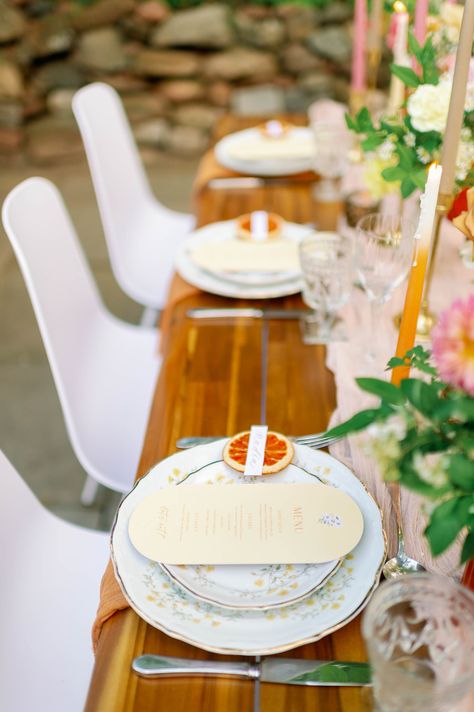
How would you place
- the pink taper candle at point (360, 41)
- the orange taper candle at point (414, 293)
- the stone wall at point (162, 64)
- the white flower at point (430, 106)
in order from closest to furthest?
the orange taper candle at point (414, 293) < the white flower at point (430, 106) < the pink taper candle at point (360, 41) < the stone wall at point (162, 64)

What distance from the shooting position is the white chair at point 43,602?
105 cm

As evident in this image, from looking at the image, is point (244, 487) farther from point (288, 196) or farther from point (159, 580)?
point (288, 196)

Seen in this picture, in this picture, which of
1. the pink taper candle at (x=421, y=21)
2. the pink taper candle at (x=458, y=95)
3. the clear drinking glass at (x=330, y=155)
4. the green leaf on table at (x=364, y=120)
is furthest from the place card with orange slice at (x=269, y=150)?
the pink taper candle at (x=458, y=95)

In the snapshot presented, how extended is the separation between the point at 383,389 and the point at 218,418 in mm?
486

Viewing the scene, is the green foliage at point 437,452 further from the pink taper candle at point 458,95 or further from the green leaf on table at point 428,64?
the green leaf on table at point 428,64

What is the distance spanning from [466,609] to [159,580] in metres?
0.33

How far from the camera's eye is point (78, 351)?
159 cm

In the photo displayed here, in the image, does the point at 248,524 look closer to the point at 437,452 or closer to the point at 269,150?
the point at 437,452

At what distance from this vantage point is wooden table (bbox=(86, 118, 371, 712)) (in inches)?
28.9

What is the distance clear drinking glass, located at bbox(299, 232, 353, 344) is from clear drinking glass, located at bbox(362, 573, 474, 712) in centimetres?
63

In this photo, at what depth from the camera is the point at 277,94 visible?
425 cm

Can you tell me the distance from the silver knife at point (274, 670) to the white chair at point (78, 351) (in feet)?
2.38

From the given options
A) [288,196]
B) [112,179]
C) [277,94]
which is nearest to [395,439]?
[288,196]

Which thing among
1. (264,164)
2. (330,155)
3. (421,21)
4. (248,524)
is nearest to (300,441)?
(248,524)
